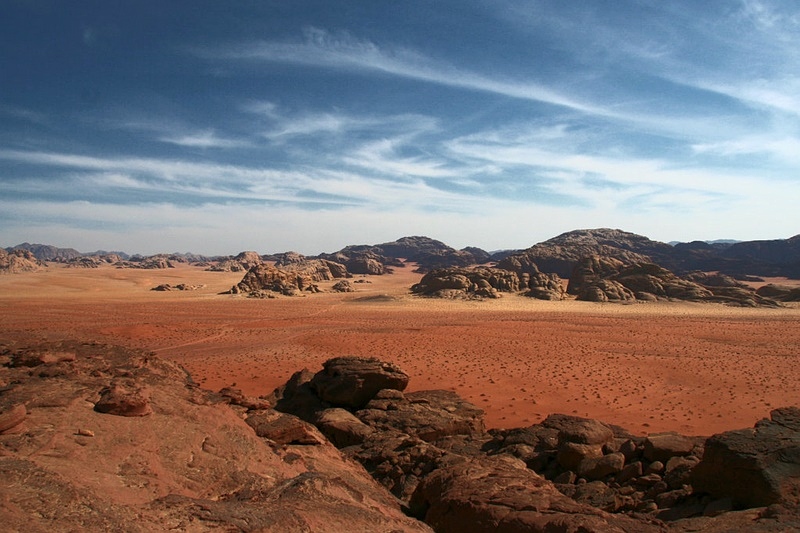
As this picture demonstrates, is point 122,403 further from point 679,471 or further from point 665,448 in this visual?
point 665,448

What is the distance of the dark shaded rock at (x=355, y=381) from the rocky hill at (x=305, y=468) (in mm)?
1853

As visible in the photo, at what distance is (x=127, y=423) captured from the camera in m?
5.25

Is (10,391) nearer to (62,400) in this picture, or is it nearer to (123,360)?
(62,400)

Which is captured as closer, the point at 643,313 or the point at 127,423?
the point at 127,423

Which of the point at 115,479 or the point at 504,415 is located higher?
the point at 115,479

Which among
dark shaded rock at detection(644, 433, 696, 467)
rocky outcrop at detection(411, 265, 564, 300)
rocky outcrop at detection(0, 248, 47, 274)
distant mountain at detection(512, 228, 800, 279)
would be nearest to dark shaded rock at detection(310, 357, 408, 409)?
dark shaded rock at detection(644, 433, 696, 467)

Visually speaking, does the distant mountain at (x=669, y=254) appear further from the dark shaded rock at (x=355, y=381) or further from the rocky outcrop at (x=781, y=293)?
the dark shaded rock at (x=355, y=381)

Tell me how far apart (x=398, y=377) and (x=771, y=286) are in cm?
5283

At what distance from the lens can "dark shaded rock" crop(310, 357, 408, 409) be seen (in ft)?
36.0

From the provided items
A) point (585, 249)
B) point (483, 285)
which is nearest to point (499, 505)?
point (483, 285)

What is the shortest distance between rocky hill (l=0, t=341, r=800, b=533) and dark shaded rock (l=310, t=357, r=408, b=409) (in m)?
1.85

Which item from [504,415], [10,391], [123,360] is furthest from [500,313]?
[10,391]

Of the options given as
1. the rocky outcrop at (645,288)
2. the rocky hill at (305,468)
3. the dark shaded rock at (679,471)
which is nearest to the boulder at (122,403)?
the rocky hill at (305,468)

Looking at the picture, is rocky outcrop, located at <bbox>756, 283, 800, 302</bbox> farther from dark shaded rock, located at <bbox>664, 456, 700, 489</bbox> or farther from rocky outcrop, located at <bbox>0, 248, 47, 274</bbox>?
rocky outcrop, located at <bbox>0, 248, 47, 274</bbox>
